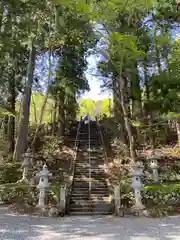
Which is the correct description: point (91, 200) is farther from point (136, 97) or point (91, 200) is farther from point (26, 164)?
point (136, 97)

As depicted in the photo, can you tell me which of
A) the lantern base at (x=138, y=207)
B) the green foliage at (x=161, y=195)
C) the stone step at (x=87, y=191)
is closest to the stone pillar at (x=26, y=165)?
the stone step at (x=87, y=191)

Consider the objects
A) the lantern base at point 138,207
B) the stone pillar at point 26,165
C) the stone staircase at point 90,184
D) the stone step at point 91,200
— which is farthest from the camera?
the stone pillar at point 26,165

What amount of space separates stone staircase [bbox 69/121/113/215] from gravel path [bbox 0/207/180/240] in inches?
42.2

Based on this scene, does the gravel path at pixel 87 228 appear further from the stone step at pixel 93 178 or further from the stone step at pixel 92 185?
the stone step at pixel 93 178

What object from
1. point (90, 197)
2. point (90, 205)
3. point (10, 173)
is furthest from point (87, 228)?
point (10, 173)

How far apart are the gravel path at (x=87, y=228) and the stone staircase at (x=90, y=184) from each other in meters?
1.07

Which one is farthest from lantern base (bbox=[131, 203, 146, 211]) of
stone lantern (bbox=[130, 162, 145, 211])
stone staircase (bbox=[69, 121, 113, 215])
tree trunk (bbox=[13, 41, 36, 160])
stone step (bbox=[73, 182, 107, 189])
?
tree trunk (bbox=[13, 41, 36, 160])

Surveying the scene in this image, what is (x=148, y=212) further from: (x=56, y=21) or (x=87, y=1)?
(x=56, y=21)

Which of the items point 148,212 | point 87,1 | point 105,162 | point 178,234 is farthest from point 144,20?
point 178,234

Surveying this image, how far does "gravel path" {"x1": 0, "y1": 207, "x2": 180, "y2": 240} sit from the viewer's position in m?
5.55

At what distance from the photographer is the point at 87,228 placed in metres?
6.36

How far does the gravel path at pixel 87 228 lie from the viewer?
555 centimetres

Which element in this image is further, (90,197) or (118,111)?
(118,111)

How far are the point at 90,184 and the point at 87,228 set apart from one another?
3.98 meters
